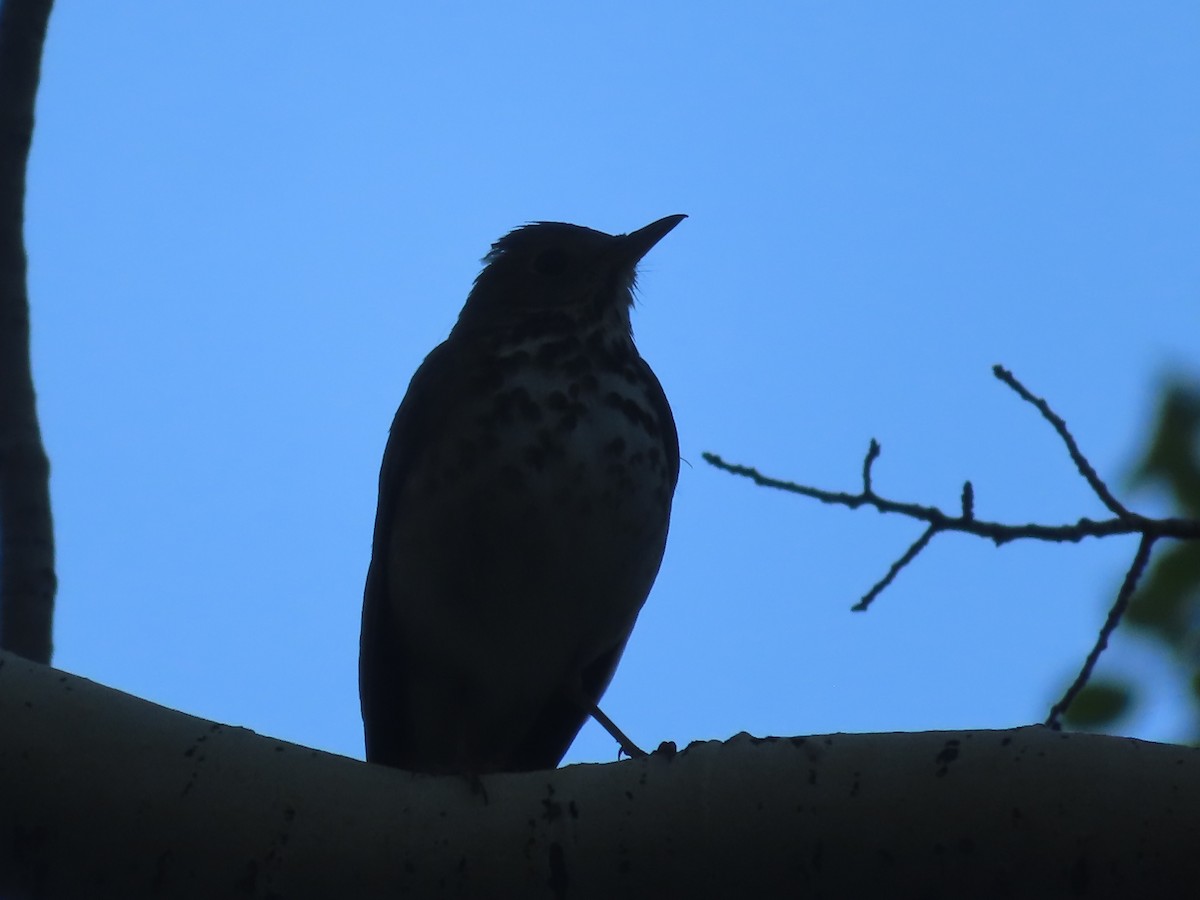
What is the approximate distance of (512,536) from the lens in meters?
4.74

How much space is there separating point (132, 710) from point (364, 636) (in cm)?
243

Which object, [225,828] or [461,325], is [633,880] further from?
[461,325]

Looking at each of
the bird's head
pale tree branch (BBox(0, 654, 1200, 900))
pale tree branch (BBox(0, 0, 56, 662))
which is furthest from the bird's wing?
pale tree branch (BBox(0, 654, 1200, 900))

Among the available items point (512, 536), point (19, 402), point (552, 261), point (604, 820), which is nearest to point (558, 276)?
point (552, 261)

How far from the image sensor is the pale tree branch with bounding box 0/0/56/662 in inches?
161

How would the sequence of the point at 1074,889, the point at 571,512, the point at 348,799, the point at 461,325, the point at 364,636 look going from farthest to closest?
1. the point at 461,325
2. the point at 364,636
3. the point at 571,512
4. the point at 348,799
5. the point at 1074,889

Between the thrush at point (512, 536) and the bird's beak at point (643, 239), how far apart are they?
0.39 metres

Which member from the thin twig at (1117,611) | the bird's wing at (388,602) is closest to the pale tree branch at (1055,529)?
the thin twig at (1117,611)

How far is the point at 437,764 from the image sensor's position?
17.7 feet

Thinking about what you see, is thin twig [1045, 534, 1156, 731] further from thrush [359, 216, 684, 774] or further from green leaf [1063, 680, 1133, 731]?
thrush [359, 216, 684, 774]

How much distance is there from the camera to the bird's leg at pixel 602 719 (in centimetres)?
488

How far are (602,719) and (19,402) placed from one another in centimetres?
230

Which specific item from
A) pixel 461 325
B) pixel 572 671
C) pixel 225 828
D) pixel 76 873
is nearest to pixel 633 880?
pixel 225 828

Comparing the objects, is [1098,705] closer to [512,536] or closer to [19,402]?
[512,536]
